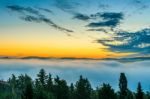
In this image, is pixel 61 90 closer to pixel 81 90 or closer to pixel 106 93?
pixel 81 90

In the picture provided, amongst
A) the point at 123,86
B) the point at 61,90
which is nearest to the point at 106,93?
the point at 61,90

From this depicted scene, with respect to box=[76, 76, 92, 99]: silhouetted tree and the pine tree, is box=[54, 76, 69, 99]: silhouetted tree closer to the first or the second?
box=[76, 76, 92, 99]: silhouetted tree

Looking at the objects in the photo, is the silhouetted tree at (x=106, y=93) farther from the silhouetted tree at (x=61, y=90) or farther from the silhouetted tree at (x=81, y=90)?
the silhouetted tree at (x=81, y=90)

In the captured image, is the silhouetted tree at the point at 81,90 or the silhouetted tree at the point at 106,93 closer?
the silhouetted tree at the point at 106,93

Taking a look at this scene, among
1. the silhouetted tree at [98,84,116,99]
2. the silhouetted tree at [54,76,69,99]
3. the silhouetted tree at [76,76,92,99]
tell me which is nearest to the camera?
the silhouetted tree at [98,84,116,99]

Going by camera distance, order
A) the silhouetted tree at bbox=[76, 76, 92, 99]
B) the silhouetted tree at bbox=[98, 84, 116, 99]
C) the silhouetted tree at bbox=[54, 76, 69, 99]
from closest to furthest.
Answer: the silhouetted tree at bbox=[98, 84, 116, 99]
the silhouetted tree at bbox=[54, 76, 69, 99]
the silhouetted tree at bbox=[76, 76, 92, 99]

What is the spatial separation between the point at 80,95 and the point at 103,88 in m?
21.7

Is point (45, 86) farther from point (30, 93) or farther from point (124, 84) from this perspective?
point (30, 93)

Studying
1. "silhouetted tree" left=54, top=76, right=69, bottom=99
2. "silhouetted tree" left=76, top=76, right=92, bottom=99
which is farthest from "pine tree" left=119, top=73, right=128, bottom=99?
"silhouetted tree" left=54, top=76, right=69, bottom=99

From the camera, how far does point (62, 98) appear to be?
13450 centimetres

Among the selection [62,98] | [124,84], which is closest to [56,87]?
[62,98]

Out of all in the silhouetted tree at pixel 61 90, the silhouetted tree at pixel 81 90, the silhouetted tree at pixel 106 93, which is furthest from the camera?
the silhouetted tree at pixel 81 90

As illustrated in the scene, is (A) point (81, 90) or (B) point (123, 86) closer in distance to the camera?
(A) point (81, 90)

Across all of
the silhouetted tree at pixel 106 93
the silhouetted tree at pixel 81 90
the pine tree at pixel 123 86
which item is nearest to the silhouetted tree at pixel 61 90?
the silhouetted tree at pixel 81 90
